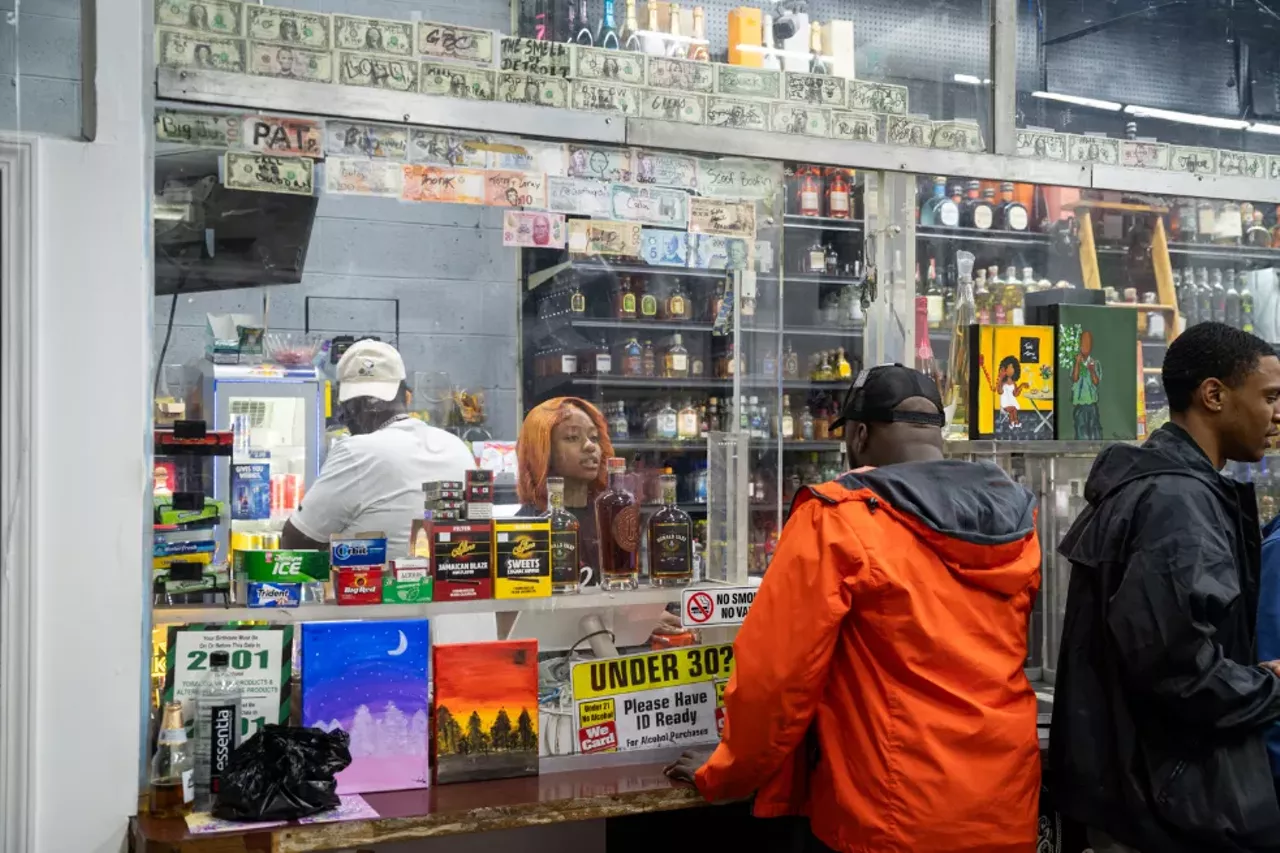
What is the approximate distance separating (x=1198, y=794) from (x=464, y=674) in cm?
150

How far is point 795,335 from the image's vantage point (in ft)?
13.1

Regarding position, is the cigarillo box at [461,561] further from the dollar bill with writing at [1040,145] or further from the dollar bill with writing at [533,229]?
the dollar bill with writing at [1040,145]

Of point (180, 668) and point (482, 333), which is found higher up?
point (482, 333)

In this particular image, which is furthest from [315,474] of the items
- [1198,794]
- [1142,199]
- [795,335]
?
[1142,199]

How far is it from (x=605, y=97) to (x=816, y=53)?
694 mm

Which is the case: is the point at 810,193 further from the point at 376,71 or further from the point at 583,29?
the point at 376,71

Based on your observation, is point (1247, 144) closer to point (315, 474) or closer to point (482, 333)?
point (482, 333)

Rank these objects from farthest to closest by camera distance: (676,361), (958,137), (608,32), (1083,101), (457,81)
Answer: (676,361) < (1083,101) < (958,137) < (608,32) < (457,81)

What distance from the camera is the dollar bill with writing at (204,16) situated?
9.03 ft

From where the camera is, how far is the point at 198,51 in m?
2.77

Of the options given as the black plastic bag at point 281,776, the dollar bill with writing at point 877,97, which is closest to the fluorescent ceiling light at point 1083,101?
the dollar bill with writing at point 877,97

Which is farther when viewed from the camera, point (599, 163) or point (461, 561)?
point (599, 163)

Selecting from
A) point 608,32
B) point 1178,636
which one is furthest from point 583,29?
point 1178,636

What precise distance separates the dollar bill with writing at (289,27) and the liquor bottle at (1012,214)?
214cm
